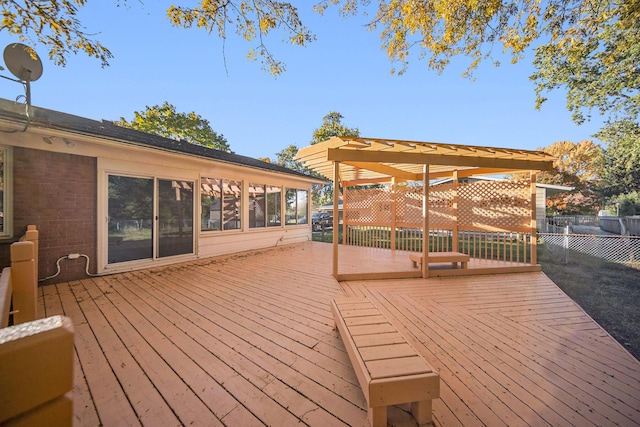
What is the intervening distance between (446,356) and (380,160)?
3.37 meters

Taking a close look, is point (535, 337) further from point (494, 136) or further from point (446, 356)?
point (494, 136)

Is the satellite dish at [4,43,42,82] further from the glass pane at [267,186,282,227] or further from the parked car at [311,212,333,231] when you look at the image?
the parked car at [311,212,333,231]

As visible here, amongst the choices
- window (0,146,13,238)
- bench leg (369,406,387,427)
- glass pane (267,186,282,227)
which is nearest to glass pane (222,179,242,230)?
glass pane (267,186,282,227)

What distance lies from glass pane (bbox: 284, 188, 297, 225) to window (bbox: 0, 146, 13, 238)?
6912mm

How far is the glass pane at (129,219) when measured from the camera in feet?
17.4

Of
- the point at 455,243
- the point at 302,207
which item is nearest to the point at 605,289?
the point at 455,243

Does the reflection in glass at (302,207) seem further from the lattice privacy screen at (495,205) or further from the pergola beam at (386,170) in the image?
the lattice privacy screen at (495,205)

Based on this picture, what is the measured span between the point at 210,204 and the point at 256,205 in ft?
5.77

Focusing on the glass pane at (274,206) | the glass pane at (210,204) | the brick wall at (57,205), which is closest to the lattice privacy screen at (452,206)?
the glass pane at (274,206)

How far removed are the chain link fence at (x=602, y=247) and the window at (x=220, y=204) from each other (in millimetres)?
11061

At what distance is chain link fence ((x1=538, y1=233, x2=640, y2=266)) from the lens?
840 cm

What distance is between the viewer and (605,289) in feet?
21.4

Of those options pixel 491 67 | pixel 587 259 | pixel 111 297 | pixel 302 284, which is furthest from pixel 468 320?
pixel 587 259

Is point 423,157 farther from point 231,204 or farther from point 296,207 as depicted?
point 296,207
